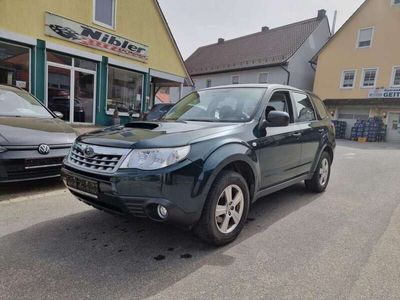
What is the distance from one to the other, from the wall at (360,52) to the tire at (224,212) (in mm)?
22880

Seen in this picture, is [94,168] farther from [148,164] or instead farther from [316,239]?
[316,239]

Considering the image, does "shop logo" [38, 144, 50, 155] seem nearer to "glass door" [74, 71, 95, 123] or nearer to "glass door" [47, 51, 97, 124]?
"glass door" [47, 51, 97, 124]

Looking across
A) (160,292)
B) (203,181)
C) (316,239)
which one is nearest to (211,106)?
(203,181)

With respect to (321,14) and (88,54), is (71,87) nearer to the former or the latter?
(88,54)

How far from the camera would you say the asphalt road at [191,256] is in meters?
2.34

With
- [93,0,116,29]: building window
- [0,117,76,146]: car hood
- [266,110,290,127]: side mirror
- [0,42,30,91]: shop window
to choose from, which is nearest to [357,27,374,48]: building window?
[93,0,116,29]: building window

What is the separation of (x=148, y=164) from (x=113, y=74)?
38.5 feet

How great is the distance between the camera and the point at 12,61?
9984 mm

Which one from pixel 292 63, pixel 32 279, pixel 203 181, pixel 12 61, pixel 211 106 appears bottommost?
pixel 32 279

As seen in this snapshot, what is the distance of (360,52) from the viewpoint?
23.0 metres

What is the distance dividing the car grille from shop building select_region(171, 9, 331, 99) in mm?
23573

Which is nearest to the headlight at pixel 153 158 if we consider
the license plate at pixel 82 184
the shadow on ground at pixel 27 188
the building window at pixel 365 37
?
the license plate at pixel 82 184

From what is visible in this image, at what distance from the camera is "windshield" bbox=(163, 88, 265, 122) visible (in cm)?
366

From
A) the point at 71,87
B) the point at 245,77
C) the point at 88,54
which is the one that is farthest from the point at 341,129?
the point at 71,87
